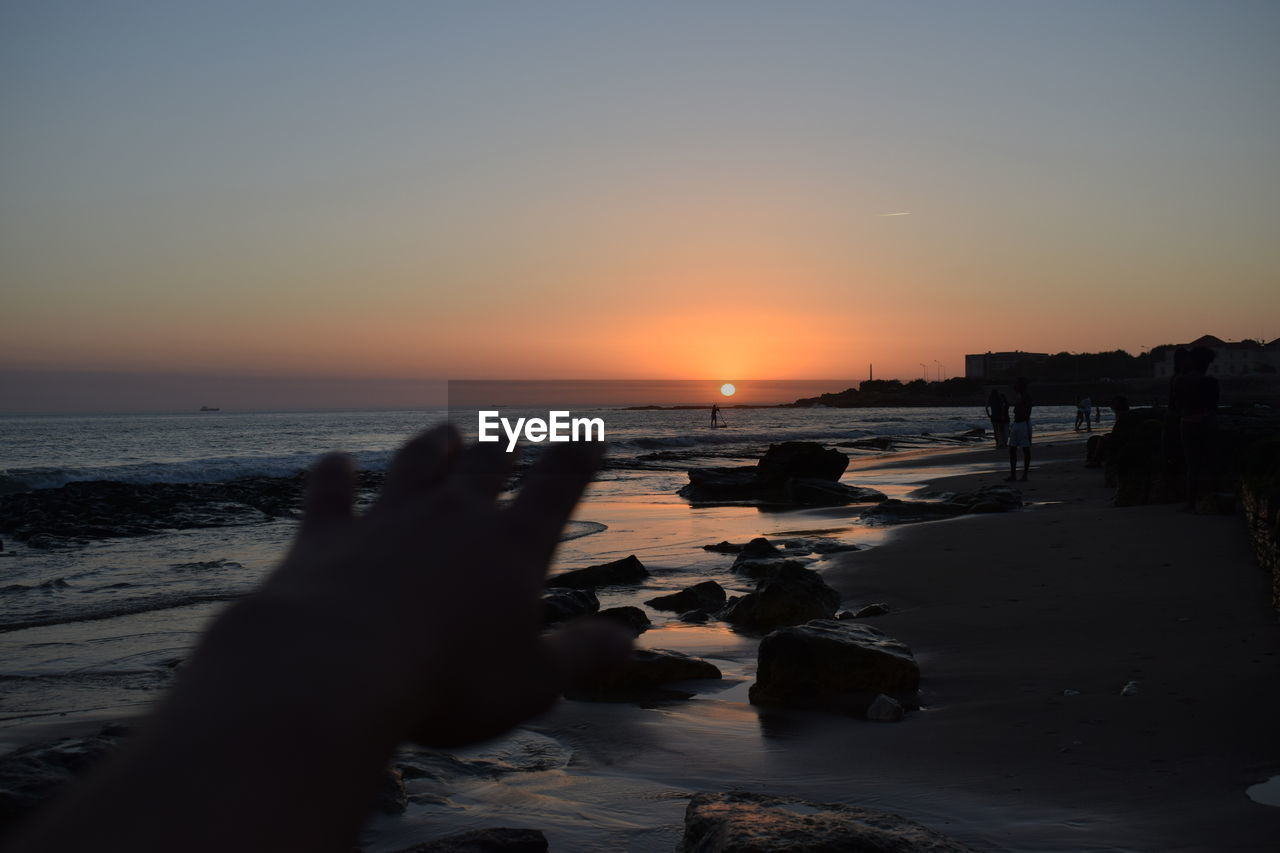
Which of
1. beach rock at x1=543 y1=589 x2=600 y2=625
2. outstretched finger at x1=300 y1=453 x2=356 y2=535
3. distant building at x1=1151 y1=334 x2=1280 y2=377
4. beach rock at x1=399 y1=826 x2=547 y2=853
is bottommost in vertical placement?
beach rock at x1=543 y1=589 x2=600 y2=625

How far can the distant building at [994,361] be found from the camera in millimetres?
155300

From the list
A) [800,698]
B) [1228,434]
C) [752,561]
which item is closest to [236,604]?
[800,698]

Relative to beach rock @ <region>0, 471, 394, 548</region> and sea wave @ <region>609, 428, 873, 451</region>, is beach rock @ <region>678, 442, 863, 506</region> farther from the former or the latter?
sea wave @ <region>609, 428, 873, 451</region>

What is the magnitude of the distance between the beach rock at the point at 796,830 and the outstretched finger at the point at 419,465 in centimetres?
176

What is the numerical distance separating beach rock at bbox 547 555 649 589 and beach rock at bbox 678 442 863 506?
8230mm

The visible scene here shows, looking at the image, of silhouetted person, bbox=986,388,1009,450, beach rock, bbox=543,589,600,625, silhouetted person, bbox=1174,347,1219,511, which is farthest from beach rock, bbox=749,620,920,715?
silhouetted person, bbox=986,388,1009,450

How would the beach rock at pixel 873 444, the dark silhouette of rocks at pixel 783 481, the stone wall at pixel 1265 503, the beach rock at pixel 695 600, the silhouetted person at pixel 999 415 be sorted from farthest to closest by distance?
the beach rock at pixel 873 444
the silhouetted person at pixel 999 415
the dark silhouette of rocks at pixel 783 481
the beach rock at pixel 695 600
the stone wall at pixel 1265 503

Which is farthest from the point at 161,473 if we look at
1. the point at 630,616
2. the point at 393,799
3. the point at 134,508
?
the point at 393,799

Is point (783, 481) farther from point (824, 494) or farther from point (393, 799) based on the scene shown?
point (393, 799)

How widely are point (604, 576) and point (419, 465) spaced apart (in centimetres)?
718

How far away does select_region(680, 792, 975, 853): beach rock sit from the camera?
2346mm

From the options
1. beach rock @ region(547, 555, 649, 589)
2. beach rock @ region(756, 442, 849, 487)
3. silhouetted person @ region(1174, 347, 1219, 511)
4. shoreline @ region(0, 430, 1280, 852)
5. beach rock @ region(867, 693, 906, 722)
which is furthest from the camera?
beach rock @ region(756, 442, 849, 487)

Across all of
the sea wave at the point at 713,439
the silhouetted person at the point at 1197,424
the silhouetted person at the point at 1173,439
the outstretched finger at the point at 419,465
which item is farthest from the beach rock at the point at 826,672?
the sea wave at the point at 713,439

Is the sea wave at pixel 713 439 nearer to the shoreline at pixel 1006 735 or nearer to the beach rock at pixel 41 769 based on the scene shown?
the shoreline at pixel 1006 735
